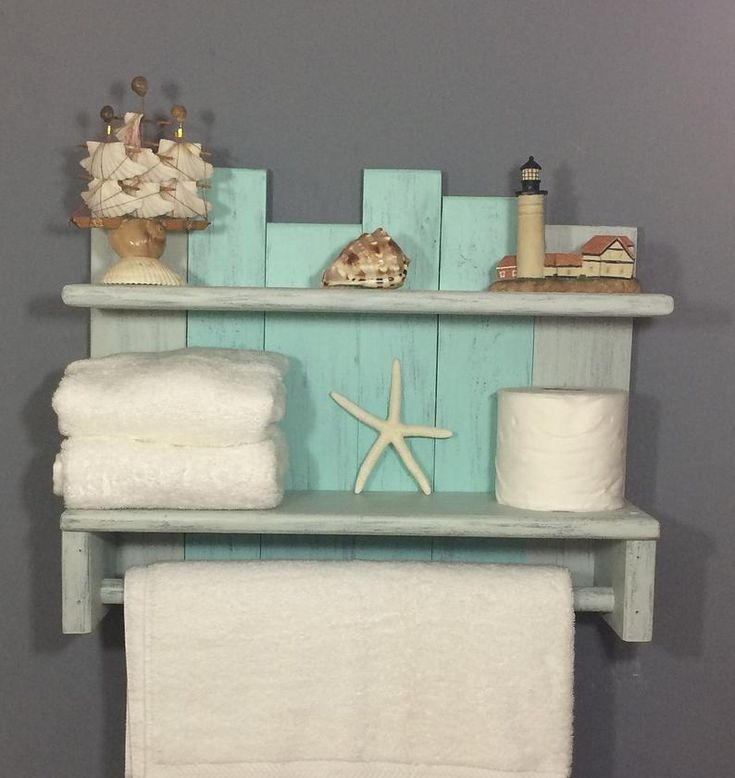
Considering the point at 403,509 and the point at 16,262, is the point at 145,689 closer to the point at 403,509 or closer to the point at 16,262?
the point at 403,509

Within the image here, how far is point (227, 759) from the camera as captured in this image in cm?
98

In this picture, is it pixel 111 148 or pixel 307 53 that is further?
pixel 307 53

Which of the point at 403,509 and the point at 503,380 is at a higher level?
the point at 503,380

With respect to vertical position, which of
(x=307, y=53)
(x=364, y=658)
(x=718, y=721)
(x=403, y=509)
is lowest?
(x=718, y=721)

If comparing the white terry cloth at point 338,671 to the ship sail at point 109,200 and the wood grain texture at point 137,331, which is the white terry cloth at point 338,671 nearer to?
the wood grain texture at point 137,331

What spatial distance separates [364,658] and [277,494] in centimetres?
18

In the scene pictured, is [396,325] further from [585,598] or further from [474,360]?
[585,598]

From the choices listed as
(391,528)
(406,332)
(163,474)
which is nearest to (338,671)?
(391,528)

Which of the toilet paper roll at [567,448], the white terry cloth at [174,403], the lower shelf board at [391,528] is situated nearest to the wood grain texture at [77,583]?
the lower shelf board at [391,528]

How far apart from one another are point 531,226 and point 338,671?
47 centimetres

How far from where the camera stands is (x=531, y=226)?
3.27 ft

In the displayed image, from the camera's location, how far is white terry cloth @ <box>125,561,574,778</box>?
3.20 feet

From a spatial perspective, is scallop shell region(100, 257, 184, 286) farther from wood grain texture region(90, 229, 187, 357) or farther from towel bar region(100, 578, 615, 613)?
towel bar region(100, 578, 615, 613)

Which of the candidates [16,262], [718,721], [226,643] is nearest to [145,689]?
[226,643]
